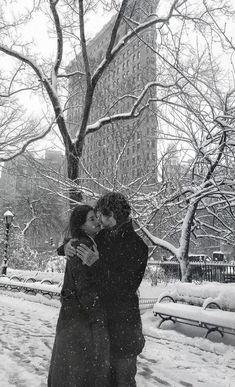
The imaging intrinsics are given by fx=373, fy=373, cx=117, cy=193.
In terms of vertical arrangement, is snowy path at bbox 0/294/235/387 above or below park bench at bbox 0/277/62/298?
below

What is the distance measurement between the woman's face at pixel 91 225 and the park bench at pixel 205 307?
12.4 feet

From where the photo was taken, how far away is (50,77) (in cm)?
1391

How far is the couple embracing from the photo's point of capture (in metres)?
2.21

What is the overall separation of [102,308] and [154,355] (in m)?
3.15

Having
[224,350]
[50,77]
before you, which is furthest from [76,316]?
[50,77]

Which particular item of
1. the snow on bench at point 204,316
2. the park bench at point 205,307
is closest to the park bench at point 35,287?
the park bench at point 205,307

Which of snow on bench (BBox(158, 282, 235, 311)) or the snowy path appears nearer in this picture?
the snowy path

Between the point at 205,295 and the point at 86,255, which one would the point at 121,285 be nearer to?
the point at 86,255

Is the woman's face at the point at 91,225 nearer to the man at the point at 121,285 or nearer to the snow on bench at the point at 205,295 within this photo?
the man at the point at 121,285

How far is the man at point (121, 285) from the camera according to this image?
7.49 ft

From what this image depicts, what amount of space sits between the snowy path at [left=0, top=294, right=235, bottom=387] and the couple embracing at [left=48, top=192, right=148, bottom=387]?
1.79 metres

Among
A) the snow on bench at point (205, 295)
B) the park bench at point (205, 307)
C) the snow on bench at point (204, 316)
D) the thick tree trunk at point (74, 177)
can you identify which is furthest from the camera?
the thick tree trunk at point (74, 177)

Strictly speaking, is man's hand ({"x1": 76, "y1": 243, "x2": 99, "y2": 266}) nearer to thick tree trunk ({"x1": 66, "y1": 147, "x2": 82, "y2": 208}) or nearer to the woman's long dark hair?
the woman's long dark hair

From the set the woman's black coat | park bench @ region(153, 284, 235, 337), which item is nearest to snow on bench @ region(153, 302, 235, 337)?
park bench @ region(153, 284, 235, 337)
